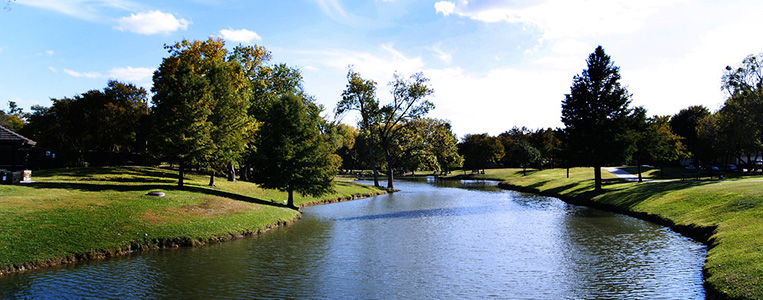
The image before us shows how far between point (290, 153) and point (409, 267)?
22.2m

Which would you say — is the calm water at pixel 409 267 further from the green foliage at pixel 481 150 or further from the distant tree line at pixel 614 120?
the green foliage at pixel 481 150

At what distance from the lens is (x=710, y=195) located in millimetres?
35406

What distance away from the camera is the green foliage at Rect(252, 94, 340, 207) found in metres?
41.6

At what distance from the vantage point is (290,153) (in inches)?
1618

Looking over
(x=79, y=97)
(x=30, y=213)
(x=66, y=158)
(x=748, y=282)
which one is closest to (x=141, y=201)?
(x=30, y=213)

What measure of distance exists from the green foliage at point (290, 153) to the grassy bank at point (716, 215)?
29.6 metres

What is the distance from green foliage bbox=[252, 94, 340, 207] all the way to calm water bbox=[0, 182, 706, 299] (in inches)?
319

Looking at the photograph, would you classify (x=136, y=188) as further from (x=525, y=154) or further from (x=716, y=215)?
(x=525, y=154)

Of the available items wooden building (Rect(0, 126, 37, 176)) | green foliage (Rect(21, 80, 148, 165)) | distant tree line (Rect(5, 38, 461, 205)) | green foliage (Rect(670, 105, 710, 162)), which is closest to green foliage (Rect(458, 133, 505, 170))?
green foliage (Rect(670, 105, 710, 162))

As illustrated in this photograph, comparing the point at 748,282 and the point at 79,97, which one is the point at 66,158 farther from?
the point at 748,282

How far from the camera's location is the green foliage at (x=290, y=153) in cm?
4156

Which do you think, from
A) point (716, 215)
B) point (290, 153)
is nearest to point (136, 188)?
point (290, 153)

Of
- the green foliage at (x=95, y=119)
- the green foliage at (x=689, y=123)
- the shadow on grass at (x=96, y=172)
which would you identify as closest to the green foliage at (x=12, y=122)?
the green foliage at (x=95, y=119)

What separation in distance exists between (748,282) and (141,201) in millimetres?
33994
